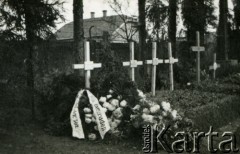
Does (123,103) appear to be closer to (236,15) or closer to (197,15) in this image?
(197,15)

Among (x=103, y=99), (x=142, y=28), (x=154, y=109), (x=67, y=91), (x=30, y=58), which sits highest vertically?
(x=142, y=28)

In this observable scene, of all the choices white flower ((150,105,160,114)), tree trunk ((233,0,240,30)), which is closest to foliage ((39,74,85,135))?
white flower ((150,105,160,114))

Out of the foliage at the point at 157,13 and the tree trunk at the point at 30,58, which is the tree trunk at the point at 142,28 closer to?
the foliage at the point at 157,13

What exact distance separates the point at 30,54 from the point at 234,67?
39.6ft

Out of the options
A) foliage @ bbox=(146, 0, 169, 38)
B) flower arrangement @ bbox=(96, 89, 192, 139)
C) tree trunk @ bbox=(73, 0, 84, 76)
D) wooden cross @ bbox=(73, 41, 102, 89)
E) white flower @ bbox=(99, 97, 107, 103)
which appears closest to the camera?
flower arrangement @ bbox=(96, 89, 192, 139)

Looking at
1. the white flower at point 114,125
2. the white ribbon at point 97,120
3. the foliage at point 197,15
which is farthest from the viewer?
the foliage at point 197,15

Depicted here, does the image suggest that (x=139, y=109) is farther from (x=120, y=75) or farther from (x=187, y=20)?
(x=187, y=20)

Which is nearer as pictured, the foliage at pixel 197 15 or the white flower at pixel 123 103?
the white flower at pixel 123 103

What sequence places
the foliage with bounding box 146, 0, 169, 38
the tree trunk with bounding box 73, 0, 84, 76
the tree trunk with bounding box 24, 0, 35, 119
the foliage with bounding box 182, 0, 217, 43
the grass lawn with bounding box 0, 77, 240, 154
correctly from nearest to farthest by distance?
the grass lawn with bounding box 0, 77, 240, 154
the tree trunk with bounding box 24, 0, 35, 119
the tree trunk with bounding box 73, 0, 84, 76
the foliage with bounding box 146, 0, 169, 38
the foliage with bounding box 182, 0, 217, 43

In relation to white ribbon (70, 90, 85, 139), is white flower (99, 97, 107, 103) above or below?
above

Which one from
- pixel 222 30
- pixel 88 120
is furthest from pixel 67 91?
pixel 222 30

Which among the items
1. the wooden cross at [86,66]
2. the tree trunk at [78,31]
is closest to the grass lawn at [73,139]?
the wooden cross at [86,66]

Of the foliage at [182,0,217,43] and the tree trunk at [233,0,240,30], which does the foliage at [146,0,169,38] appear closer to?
the foliage at [182,0,217,43]

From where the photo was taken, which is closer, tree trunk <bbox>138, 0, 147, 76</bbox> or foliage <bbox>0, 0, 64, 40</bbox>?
foliage <bbox>0, 0, 64, 40</bbox>
